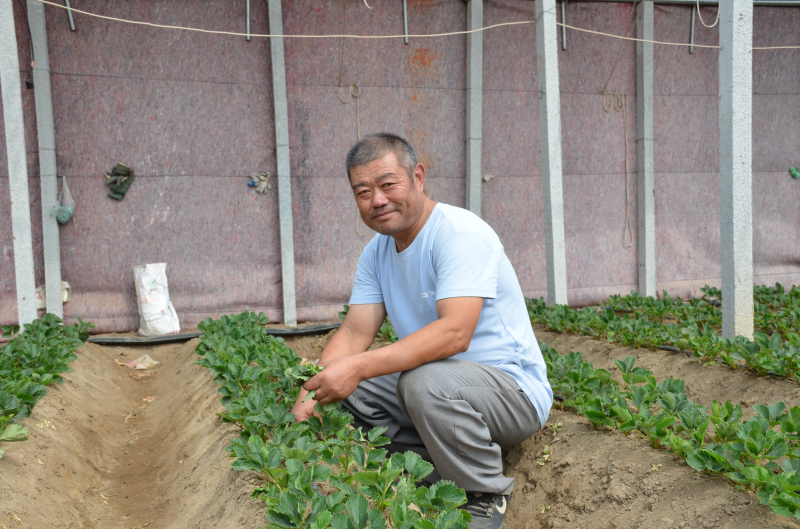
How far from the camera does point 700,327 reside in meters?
4.46

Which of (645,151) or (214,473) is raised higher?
(645,151)

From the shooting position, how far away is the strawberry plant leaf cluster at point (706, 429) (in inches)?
61.1

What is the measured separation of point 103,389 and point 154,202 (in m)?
2.34

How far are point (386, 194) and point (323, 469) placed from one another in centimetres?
103

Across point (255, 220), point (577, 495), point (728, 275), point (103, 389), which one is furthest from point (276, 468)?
point (255, 220)

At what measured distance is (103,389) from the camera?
3.92m

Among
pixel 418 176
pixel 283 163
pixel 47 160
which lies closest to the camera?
pixel 418 176

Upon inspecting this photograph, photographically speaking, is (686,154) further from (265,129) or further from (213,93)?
(213,93)

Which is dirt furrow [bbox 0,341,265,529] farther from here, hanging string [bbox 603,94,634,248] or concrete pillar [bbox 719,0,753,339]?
hanging string [bbox 603,94,634,248]

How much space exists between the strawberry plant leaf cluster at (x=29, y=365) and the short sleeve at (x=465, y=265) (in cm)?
177

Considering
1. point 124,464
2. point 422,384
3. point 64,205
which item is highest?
point 64,205

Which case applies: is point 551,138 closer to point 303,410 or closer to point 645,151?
point 645,151

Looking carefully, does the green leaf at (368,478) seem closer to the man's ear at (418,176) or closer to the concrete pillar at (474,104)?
the man's ear at (418,176)

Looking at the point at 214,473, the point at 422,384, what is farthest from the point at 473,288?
the point at 214,473
